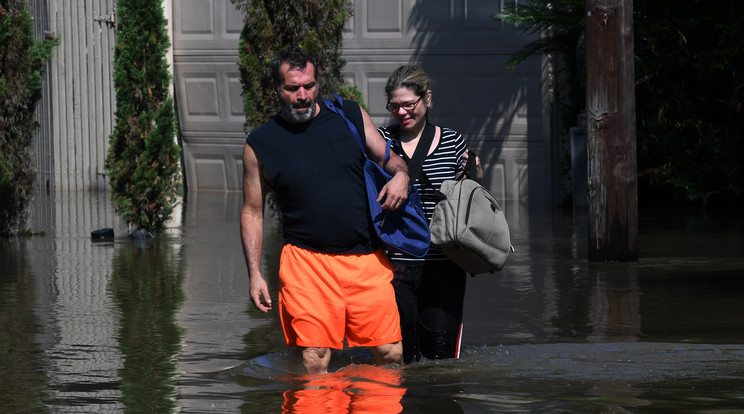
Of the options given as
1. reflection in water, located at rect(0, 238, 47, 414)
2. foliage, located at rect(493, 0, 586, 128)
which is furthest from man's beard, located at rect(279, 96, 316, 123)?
foliage, located at rect(493, 0, 586, 128)

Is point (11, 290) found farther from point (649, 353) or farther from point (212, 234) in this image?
point (649, 353)

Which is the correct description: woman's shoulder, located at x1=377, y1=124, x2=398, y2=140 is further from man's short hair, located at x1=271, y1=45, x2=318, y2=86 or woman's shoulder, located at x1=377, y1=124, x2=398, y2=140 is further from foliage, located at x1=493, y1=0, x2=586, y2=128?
foliage, located at x1=493, y1=0, x2=586, y2=128

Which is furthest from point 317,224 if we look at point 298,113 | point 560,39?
point 560,39

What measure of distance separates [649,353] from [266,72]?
25.5 feet

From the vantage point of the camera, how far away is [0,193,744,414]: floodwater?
19.5ft

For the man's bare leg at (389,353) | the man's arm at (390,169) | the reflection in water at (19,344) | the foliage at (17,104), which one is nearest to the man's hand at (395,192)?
the man's arm at (390,169)

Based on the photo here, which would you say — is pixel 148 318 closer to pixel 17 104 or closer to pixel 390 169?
pixel 390 169

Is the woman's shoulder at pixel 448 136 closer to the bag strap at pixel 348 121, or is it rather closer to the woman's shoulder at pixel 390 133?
the woman's shoulder at pixel 390 133

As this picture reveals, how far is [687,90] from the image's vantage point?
1507 centimetres

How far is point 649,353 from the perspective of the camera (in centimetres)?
694

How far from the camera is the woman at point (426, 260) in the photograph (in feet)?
20.4

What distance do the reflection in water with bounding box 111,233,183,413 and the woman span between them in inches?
46.6

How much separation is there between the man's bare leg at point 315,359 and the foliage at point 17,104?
7.94 meters

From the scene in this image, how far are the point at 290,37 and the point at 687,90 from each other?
182 inches
